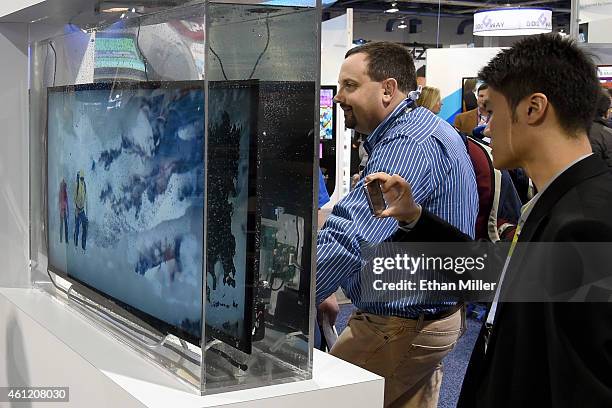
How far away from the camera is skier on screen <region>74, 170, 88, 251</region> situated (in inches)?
78.0

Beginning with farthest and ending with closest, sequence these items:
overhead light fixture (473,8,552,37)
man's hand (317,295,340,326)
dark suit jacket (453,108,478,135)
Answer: overhead light fixture (473,8,552,37)
dark suit jacket (453,108,478,135)
man's hand (317,295,340,326)

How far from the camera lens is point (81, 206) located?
2.00 m

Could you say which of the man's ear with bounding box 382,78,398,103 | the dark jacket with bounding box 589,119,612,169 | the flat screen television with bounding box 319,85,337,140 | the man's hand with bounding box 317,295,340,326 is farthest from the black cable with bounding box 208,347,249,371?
the flat screen television with bounding box 319,85,337,140

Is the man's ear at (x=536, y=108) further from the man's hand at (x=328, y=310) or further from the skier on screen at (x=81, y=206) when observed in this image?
the man's hand at (x=328, y=310)

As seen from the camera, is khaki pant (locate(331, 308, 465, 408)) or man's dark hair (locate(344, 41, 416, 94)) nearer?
khaki pant (locate(331, 308, 465, 408))

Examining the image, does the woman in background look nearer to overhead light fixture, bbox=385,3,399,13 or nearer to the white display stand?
the white display stand

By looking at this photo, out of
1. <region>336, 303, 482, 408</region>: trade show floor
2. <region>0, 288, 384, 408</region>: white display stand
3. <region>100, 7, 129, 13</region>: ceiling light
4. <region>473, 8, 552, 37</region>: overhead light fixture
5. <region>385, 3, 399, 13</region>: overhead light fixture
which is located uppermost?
<region>385, 3, 399, 13</region>: overhead light fixture

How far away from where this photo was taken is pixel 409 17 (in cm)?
1717

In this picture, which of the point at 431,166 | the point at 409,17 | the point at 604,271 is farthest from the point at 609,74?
the point at 409,17

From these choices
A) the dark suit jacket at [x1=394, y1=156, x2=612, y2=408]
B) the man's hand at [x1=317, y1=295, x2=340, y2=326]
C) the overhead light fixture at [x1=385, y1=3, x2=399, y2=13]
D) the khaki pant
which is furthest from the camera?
the overhead light fixture at [x1=385, y1=3, x2=399, y2=13]

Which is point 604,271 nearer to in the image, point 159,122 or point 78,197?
point 159,122

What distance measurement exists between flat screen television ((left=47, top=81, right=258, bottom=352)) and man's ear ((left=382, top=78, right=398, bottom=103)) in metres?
1.04

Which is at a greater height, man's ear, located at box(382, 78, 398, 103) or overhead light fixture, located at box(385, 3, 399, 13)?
overhead light fixture, located at box(385, 3, 399, 13)

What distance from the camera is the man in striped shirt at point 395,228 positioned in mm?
2127
